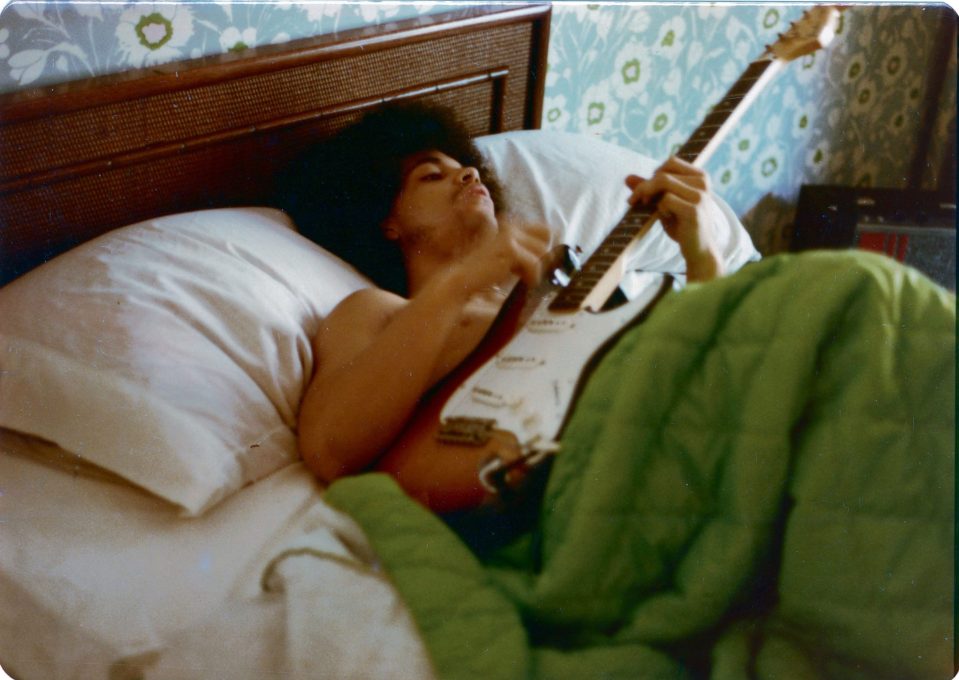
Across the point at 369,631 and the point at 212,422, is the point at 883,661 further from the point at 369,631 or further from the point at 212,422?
the point at 212,422

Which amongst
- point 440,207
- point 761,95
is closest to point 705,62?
point 761,95

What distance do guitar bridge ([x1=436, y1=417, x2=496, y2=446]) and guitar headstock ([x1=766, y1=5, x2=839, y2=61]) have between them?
0.47 meters

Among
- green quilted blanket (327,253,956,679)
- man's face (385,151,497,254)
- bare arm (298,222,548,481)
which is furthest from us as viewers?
man's face (385,151,497,254)

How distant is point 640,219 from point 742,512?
11.2 inches

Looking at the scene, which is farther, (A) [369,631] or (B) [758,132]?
(B) [758,132]

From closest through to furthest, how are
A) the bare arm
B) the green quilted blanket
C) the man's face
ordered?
the green quilted blanket → the bare arm → the man's face

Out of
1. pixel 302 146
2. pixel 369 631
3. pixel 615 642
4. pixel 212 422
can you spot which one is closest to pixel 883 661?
pixel 615 642

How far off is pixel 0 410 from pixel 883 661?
72 cm

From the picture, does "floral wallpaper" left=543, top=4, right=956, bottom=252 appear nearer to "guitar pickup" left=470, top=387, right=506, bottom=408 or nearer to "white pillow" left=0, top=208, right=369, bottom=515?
"guitar pickup" left=470, top=387, right=506, bottom=408

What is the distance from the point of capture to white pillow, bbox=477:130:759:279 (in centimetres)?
69

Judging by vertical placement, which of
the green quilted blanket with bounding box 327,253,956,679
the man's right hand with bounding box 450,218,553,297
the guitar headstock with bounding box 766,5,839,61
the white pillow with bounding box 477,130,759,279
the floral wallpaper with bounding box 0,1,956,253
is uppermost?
the guitar headstock with bounding box 766,5,839,61

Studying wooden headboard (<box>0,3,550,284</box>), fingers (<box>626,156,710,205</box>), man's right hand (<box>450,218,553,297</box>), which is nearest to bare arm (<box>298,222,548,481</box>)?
man's right hand (<box>450,218,553,297</box>)

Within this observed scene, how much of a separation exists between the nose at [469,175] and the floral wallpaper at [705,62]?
0.20m

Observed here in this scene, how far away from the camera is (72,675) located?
59 centimetres
